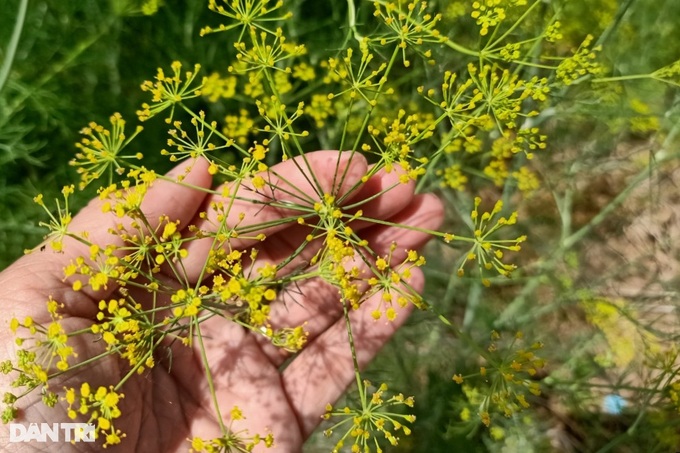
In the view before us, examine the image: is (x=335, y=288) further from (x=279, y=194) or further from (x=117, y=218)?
(x=117, y=218)

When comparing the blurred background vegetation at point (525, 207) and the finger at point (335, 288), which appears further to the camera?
the blurred background vegetation at point (525, 207)

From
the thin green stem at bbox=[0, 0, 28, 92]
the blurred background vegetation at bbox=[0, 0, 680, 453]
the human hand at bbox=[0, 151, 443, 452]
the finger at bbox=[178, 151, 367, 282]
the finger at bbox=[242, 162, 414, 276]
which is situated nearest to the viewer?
the thin green stem at bbox=[0, 0, 28, 92]

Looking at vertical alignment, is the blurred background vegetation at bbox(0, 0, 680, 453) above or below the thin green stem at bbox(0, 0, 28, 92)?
below

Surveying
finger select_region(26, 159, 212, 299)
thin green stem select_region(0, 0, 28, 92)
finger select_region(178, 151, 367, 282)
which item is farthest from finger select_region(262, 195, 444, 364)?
thin green stem select_region(0, 0, 28, 92)

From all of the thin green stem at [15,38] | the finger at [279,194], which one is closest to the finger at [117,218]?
the finger at [279,194]

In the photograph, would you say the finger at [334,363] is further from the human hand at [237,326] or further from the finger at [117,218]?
the finger at [117,218]

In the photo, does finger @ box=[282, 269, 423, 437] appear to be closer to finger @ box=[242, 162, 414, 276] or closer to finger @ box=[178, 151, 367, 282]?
finger @ box=[242, 162, 414, 276]

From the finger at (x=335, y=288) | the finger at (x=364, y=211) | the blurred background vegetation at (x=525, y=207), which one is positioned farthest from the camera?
the blurred background vegetation at (x=525, y=207)
